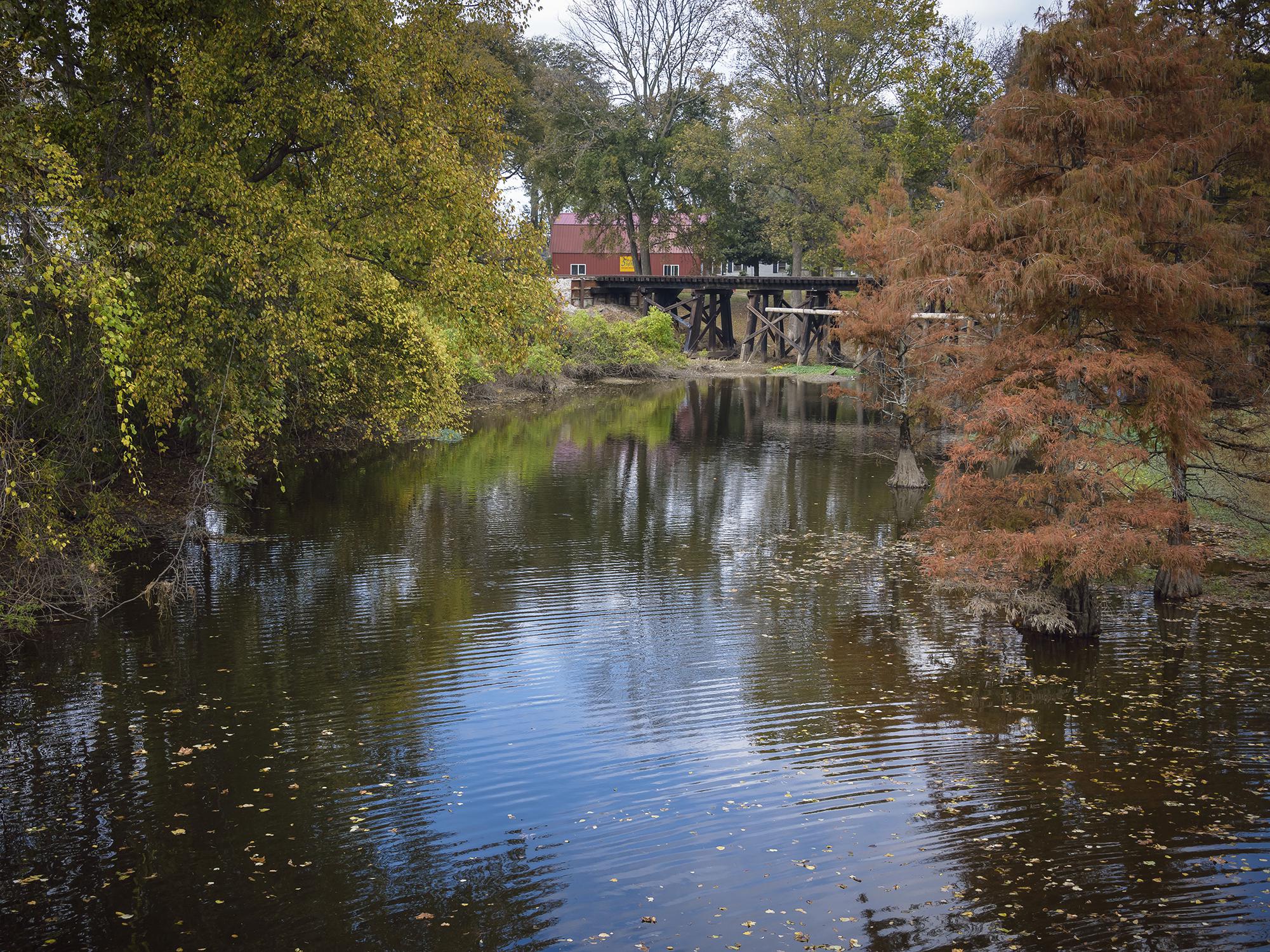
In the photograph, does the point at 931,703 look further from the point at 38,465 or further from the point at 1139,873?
the point at 38,465

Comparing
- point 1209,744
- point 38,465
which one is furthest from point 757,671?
point 38,465

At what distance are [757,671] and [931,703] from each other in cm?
175

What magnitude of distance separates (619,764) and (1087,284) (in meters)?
6.34

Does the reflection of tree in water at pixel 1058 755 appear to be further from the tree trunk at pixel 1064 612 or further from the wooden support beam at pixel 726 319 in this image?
the wooden support beam at pixel 726 319

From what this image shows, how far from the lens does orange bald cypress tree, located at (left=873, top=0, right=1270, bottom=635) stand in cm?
1077

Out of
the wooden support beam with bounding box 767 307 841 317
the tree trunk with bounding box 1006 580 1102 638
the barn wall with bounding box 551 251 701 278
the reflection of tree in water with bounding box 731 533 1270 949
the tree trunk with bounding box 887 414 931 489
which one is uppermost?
the barn wall with bounding box 551 251 701 278

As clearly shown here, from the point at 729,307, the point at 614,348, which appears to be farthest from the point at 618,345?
the point at 729,307

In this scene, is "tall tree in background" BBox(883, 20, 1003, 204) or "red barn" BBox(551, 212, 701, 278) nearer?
"tall tree in background" BBox(883, 20, 1003, 204)

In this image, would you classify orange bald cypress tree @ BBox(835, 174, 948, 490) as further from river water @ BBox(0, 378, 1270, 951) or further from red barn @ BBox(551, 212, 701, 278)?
red barn @ BBox(551, 212, 701, 278)

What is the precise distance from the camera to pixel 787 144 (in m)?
48.5

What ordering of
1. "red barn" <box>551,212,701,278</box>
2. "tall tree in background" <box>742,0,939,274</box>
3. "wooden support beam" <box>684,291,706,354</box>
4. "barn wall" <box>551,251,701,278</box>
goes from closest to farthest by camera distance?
"tall tree in background" <box>742,0,939,274</box>
"wooden support beam" <box>684,291,706,354</box>
"red barn" <box>551,212,701,278</box>
"barn wall" <box>551,251,701,278</box>

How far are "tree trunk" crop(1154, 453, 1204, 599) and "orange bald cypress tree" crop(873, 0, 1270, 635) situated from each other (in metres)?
0.07

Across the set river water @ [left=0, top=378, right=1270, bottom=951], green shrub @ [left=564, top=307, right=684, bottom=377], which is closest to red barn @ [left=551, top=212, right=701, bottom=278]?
green shrub @ [left=564, top=307, right=684, bottom=377]

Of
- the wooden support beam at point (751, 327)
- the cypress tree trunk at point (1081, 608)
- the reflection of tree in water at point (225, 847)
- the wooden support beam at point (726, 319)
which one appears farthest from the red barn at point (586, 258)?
the reflection of tree in water at point (225, 847)
